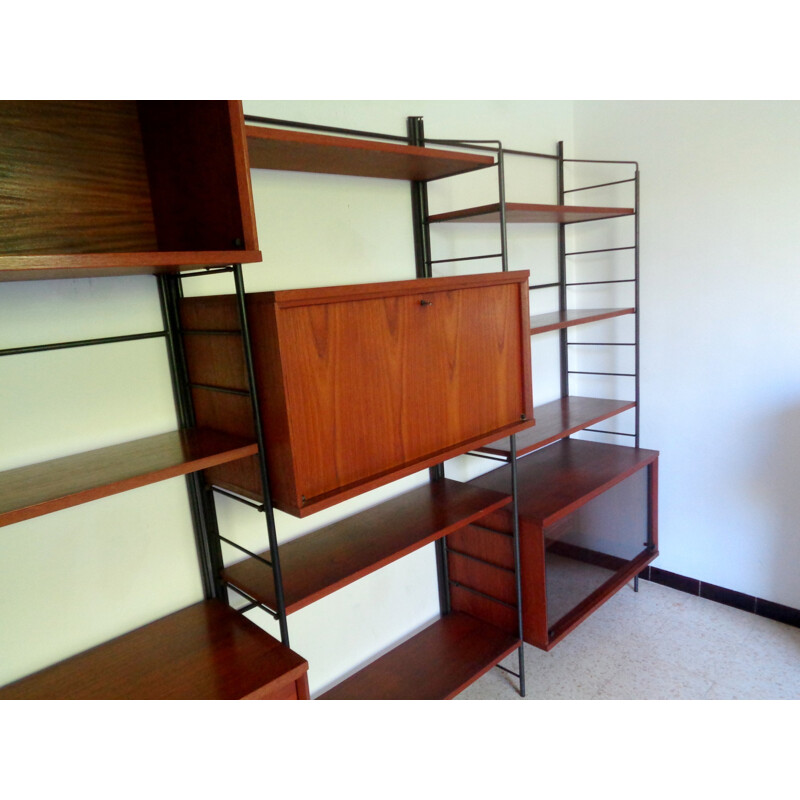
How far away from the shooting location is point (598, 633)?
261 centimetres

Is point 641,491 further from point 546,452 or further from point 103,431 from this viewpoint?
point 103,431

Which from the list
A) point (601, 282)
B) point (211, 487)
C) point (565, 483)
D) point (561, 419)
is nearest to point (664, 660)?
point (565, 483)

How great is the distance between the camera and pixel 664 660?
2387 millimetres

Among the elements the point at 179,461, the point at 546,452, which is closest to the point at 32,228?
the point at 179,461

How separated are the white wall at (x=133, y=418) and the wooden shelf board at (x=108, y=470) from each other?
0.07 metres

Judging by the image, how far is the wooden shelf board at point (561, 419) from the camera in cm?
223

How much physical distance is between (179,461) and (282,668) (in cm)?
51

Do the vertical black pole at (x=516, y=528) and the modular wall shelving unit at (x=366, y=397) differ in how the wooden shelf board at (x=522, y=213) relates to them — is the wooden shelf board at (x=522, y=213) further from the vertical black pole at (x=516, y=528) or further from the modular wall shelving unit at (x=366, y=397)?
the vertical black pole at (x=516, y=528)

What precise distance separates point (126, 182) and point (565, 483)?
192 centimetres

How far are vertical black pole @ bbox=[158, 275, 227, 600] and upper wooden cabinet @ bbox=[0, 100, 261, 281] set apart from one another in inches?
5.5

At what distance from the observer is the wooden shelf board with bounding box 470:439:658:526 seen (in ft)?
7.39

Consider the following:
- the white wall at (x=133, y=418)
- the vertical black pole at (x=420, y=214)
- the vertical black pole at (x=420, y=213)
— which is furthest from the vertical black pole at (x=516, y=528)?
the vertical black pole at (x=420, y=213)

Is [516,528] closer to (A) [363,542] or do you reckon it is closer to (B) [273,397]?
(A) [363,542]
